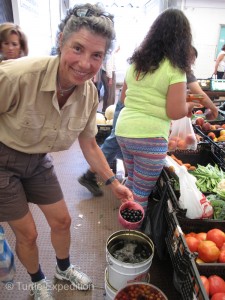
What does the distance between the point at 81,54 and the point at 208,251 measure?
1.00 m

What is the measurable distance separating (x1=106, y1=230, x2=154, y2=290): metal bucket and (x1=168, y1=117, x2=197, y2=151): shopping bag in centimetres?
93

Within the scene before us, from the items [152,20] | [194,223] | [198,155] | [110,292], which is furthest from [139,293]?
[152,20]

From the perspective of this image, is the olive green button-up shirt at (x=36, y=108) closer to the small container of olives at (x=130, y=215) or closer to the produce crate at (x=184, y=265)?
the small container of olives at (x=130, y=215)

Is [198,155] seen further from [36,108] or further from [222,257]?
[36,108]

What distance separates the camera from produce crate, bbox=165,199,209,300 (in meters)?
0.91

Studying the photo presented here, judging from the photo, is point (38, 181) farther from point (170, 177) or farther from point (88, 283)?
point (170, 177)

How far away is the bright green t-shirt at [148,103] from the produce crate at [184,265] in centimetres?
44

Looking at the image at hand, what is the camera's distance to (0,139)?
39.0 inches

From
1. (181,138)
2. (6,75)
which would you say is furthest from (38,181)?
(181,138)

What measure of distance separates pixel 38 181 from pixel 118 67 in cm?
795

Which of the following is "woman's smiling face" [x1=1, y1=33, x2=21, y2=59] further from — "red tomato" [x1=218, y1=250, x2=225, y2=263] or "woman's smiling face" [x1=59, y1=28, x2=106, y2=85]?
"red tomato" [x1=218, y1=250, x2=225, y2=263]

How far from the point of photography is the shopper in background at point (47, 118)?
0.88 meters

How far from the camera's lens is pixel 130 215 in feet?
4.05

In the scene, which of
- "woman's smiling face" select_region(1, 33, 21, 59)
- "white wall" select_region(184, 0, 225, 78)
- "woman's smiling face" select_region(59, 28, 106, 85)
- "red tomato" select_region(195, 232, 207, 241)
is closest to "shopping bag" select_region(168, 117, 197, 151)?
"red tomato" select_region(195, 232, 207, 241)
